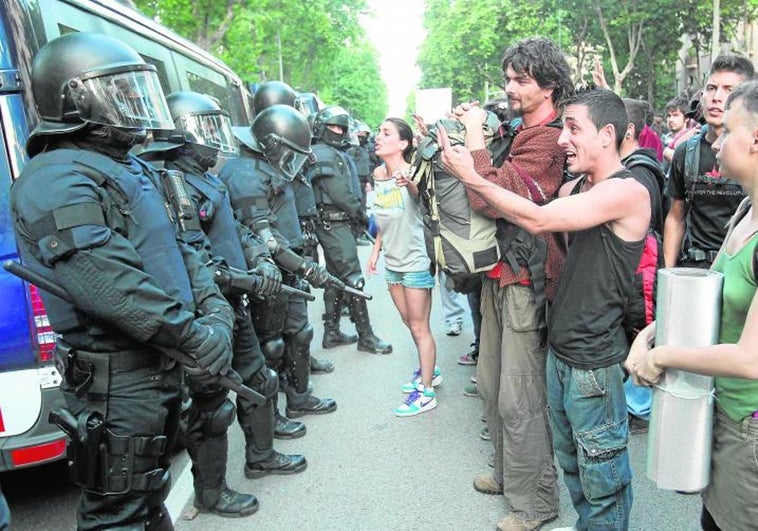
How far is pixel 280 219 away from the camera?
4574mm

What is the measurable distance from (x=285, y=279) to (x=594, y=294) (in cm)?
253

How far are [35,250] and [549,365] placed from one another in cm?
196

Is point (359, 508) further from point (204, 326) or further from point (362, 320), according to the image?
point (362, 320)

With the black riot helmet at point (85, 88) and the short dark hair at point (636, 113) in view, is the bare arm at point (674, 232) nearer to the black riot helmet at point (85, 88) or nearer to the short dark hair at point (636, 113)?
the short dark hair at point (636, 113)

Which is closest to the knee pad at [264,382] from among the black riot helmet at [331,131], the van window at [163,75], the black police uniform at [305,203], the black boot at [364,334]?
the black police uniform at [305,203]

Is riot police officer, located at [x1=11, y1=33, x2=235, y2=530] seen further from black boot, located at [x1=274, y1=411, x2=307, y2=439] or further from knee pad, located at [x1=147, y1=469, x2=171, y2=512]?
black boot, located at [x1=274, y1=411, x2=307, y2=439]

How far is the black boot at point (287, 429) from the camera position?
430 centimetres

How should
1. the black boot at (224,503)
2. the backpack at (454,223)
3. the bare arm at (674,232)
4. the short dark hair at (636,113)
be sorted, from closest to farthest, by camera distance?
the backpack at (454,223) → the black boot at (224,503) → the bare arm at (674,232) → the short dark hair at (636,113)

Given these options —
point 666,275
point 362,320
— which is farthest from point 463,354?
point 666,275

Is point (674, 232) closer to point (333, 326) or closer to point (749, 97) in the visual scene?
point (749, 97)

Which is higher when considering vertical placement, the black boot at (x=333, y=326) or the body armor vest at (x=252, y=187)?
the body armor vest at (x=252, y=187)

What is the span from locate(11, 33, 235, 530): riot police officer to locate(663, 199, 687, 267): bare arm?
9.36ft

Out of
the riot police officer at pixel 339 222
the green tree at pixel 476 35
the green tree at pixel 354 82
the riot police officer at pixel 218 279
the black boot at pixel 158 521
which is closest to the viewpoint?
the black boot at pixel 158 521

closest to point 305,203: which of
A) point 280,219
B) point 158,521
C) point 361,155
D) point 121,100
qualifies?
point 280,219
